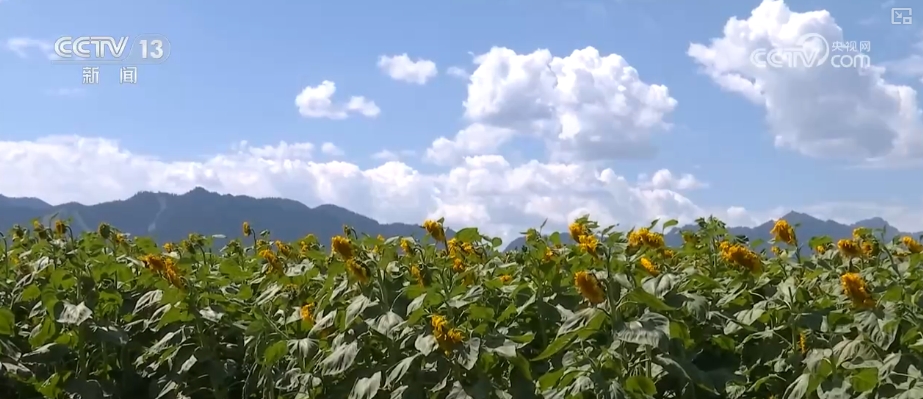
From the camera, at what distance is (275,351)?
11.9 feet

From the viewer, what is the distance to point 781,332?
11.8 feet

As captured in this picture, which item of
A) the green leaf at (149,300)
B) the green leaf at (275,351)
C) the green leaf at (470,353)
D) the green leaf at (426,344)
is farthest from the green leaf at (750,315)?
the green leaf at (149,300)

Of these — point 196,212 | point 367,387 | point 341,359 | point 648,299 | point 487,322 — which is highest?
point 196,212

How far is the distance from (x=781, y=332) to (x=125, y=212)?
511 feet

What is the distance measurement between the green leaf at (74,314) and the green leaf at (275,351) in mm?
1133

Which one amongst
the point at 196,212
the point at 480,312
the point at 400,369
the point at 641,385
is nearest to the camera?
the point at 641,385

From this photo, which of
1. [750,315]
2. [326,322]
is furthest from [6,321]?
[750,315]

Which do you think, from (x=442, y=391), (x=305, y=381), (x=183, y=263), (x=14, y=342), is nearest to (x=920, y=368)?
(x=442, y=391)

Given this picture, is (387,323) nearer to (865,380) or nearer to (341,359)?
(341,359)

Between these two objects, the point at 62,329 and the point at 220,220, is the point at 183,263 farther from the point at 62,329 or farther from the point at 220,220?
the point at 220,220

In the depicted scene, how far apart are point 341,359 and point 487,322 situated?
0.60m

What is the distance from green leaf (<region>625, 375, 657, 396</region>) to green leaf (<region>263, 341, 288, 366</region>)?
1399 millimetres

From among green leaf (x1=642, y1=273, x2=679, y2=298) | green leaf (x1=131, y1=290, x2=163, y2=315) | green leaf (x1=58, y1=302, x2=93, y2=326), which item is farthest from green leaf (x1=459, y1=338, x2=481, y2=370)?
green leaf (x1=58, y1=302, x2=93, y2=326)

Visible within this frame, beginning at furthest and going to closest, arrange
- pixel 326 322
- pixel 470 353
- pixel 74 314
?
1. pixel 74 314
2. pixel 326 322
3. pixel 470 353
